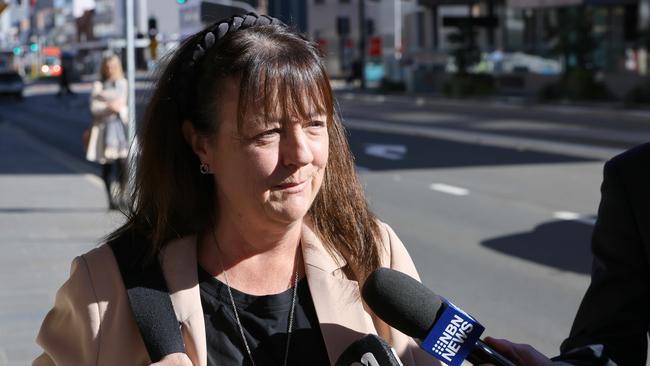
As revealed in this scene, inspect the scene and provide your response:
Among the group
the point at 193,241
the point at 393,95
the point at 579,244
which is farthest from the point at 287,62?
the point at 393,95

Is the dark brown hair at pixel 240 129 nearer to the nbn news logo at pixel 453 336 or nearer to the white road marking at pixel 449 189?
the nbn news logo at pixel 453 336

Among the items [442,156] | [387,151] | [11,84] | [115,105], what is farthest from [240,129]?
[11,84]

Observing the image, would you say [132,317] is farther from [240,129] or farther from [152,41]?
[152,41]

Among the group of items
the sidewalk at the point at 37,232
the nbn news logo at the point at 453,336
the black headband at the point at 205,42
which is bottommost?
the sidewalk at the point at 37,232

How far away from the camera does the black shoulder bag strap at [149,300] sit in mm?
2203

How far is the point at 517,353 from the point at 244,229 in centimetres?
62

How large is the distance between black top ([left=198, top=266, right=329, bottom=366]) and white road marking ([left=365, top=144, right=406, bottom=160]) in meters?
18.5

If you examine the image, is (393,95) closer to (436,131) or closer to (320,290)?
(436,131)

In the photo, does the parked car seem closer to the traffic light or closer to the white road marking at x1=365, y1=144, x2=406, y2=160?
the traffic light

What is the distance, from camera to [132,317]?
2.26 m

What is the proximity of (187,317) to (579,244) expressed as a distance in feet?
29.9

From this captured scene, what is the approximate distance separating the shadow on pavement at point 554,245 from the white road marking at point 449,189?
2939 millimetres

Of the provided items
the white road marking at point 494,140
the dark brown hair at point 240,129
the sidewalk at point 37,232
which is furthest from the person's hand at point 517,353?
the white road marking at point 494,140

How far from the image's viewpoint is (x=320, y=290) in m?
2.35
